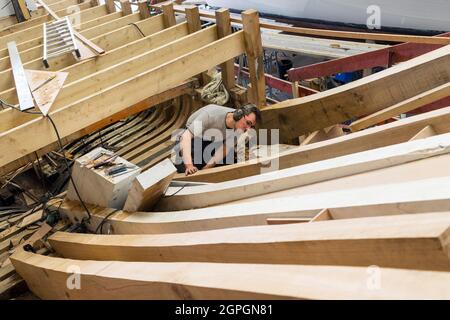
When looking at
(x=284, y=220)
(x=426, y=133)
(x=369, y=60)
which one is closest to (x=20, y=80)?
(x=284, y=220)

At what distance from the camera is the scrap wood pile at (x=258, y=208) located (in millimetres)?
1064

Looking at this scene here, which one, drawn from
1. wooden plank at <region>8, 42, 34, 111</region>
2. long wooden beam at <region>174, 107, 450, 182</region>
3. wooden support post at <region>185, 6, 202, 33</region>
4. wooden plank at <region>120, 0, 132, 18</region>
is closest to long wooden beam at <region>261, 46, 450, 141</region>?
long wooden beam at <region>174, 107, 450, 182</region>

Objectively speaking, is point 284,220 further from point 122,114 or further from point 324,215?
point 122,114

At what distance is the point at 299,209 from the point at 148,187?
3.37ft

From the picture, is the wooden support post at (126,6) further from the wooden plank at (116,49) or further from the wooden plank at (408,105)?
the wooden plank at (408,105)

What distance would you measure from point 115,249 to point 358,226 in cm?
132

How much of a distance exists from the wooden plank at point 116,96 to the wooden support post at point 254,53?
0.30 ft

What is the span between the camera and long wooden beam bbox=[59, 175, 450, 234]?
47.7 inches

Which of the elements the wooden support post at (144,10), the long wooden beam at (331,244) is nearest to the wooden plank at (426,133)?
the long wooden beam at (331,244)

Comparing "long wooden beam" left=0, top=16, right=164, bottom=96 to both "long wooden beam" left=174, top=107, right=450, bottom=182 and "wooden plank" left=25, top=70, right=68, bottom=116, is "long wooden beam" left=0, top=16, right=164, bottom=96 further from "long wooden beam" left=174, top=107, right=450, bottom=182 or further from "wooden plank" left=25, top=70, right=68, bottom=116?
"long wooden beam" left=174, top=107, right=450, bottom=182

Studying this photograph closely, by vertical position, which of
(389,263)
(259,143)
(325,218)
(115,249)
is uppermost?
(389,263)

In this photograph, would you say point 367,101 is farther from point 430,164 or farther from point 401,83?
point 430,164

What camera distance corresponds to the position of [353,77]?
6605 millimetres

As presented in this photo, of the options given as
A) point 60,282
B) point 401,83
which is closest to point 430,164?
point 401,83
